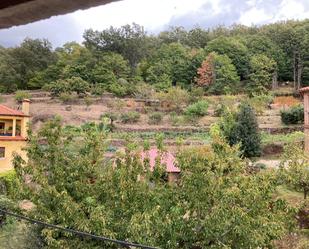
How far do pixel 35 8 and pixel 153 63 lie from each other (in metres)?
43.1

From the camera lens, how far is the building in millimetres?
18266

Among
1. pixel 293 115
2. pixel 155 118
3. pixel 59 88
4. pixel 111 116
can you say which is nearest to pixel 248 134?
pixel 293 115

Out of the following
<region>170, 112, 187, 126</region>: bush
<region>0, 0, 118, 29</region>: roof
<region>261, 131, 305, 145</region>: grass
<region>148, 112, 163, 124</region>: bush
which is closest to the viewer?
<region>0, 0, 118, 29</region>: roof

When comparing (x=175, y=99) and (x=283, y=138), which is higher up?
(x=175, y=99)

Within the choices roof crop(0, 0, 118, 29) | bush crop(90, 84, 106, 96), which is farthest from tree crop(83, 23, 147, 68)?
roof crop(0, 0, 118, 29)

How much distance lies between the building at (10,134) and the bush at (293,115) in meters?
16.9

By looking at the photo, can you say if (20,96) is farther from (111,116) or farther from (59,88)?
(111,116)

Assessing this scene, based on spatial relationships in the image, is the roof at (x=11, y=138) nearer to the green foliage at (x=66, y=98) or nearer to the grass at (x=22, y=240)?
the grass at (x=22, y=240)

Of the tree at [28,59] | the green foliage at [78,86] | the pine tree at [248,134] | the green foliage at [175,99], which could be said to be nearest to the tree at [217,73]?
the green foliage at [175,99]

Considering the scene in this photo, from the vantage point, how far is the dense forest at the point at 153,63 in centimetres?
3828

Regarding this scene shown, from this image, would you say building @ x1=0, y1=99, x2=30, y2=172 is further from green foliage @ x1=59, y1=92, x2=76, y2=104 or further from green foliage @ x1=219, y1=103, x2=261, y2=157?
green foliage @ x1=59, y1=92, x2=76, y2=104

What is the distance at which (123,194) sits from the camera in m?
7.76

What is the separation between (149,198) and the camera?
7.99m

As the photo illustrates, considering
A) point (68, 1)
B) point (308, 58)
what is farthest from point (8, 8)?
point (308, 58)
